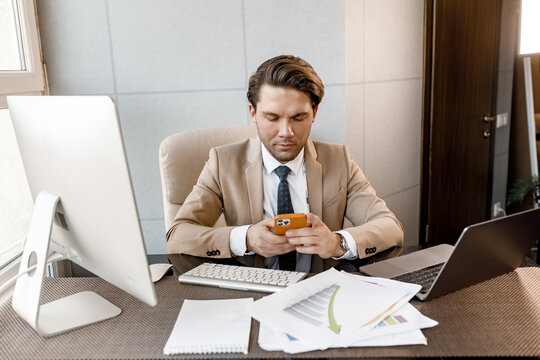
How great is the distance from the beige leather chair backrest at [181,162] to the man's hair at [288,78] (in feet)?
1.14

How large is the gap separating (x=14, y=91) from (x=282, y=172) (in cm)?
141

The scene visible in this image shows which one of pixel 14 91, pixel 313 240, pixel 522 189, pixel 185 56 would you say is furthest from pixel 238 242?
pixel 522 189

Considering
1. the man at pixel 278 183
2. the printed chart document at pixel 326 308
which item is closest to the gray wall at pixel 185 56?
the man at pixel 278 183

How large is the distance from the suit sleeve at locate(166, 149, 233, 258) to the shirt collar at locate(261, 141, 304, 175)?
203mm

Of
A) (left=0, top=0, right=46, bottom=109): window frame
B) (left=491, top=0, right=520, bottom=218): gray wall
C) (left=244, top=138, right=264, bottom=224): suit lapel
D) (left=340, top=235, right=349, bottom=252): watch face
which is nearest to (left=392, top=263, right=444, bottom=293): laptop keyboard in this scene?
(left=340, top=235, right=349, bottom=252): watch face

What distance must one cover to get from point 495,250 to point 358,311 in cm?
39

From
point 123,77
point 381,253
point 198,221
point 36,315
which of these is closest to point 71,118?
point 36,315

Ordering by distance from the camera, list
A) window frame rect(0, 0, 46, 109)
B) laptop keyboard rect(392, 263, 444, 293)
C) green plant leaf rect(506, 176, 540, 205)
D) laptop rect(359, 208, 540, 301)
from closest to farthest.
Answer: laptop rect(359, 208, 540, 301) < laptop keyboard rect(392, 263, 444, 293) < window frame rect(0, 0, 46, 109) < green plant leaf rect(506, 176, 540, 205)

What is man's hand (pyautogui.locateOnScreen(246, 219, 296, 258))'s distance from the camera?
4.88 ft

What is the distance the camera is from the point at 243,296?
1.17 metres

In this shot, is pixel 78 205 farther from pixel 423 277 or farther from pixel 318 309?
pixel 423 277

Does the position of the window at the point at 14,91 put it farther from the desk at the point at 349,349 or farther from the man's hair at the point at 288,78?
the man's hair at the point at 288,78

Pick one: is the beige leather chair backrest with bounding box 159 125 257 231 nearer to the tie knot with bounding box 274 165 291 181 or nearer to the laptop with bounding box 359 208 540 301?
the tie knot with bounding box 274 165 291 181

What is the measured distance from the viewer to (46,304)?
118 cm
